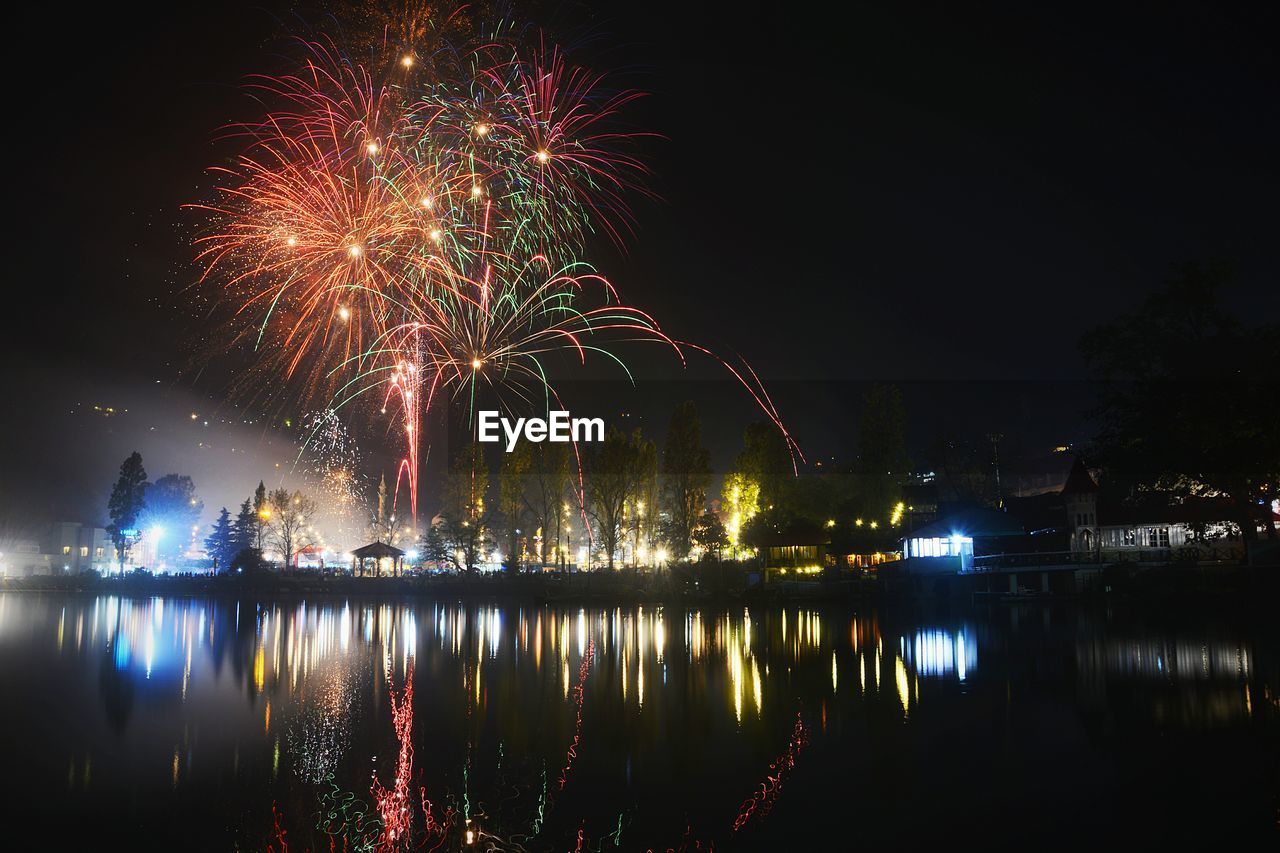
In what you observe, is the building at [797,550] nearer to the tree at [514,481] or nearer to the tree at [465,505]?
the tree at [514,481]

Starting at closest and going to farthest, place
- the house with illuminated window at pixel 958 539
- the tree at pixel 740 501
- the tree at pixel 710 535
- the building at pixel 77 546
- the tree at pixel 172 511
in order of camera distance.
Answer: the house with illuminated window at pixel 958 539, the tree at pixel 710 535, the tree at pixel 740 501, the building at pixel 77 546, the tree at pixel 172 511

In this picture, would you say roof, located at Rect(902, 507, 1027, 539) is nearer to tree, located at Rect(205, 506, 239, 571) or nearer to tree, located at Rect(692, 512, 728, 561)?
tree, located at Rect(692, 512, 728, 561)

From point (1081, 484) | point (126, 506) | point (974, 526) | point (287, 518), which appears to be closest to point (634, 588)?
point (974, 526)

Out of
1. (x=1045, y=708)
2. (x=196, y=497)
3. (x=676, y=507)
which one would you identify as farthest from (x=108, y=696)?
(x=196, y=497)

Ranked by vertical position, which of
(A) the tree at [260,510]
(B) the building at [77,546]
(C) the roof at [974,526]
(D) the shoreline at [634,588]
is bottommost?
(D) the shoreline at [634,588]

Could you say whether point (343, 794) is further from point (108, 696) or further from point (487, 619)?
point (487, 619)

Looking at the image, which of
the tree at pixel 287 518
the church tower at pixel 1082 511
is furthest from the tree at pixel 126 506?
the church tower at pixel 1082 511

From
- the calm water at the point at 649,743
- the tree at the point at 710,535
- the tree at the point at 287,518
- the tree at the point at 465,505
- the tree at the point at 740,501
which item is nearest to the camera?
the calm water at the point at 649,743

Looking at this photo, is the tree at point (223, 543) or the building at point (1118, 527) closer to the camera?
the building at point (1118, 527)

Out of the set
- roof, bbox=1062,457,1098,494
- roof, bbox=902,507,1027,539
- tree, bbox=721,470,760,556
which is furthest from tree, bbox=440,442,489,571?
roof, bbox=1062,457,1098,494
